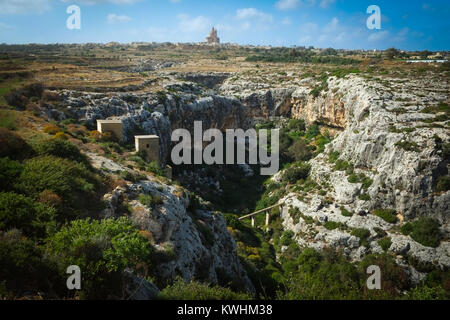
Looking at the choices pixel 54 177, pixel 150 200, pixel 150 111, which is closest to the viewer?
pixel 54 177

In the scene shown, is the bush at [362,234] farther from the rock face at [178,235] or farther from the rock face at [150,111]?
the rock face at [150,111]

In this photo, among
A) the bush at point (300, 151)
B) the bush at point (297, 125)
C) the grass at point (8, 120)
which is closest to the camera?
the grass at point (8, 120)

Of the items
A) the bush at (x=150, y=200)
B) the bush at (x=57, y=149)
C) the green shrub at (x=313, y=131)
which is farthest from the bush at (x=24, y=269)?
the green shrub at (x=313, y=131)

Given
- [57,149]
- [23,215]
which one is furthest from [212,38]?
[23,215]

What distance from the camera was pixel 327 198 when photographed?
85.9 ft

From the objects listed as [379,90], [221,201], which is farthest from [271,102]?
[221,201]

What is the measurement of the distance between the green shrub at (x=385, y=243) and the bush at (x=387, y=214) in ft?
5.99

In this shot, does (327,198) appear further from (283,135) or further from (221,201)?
(283,135)

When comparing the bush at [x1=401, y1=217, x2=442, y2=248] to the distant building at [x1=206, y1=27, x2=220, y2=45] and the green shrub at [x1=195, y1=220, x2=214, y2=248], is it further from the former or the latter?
the distant building at [x1=206, y1=27, x2=220, y2=45]

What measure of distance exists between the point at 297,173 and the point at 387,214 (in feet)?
35.7

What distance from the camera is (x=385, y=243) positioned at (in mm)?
20656

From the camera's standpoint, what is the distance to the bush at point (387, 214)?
72.4ft

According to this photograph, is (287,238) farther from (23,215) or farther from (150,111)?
(23,215)

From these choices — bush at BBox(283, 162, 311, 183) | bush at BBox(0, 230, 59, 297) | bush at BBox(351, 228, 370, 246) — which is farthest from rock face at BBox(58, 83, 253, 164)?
bush at BBox(351, 228, 370, 246)
